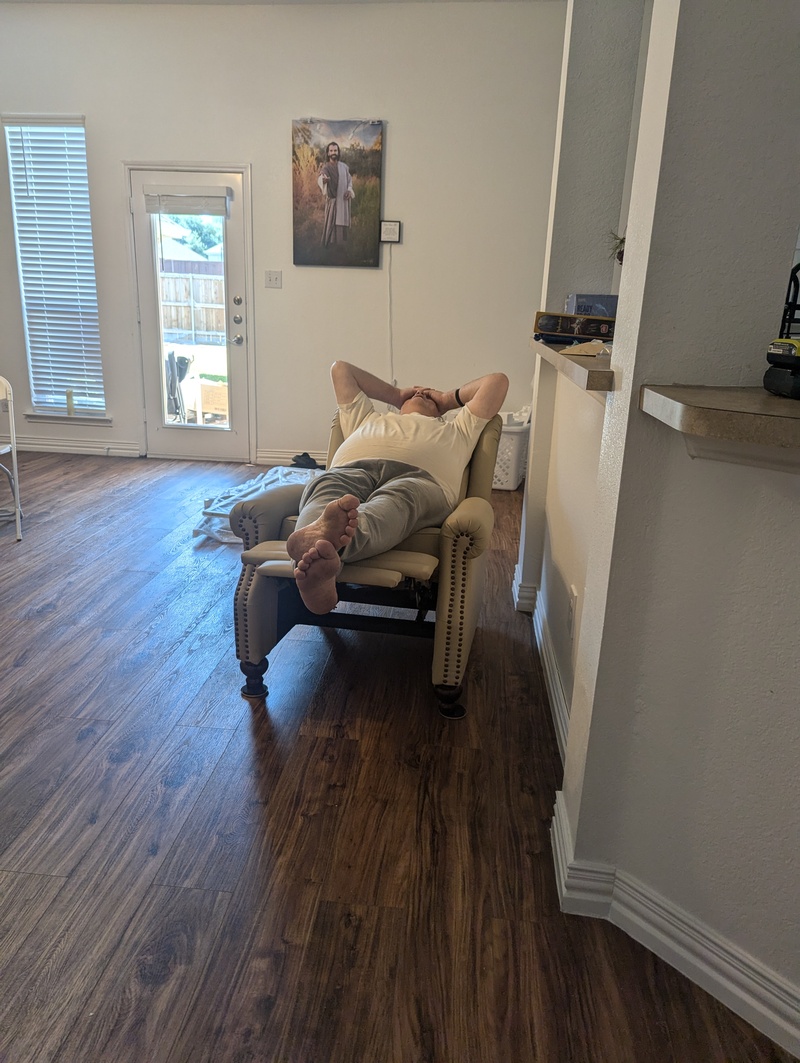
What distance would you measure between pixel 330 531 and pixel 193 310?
11.9ft

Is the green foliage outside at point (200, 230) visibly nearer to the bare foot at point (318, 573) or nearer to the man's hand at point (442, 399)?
the man's hand at point (442, 399)

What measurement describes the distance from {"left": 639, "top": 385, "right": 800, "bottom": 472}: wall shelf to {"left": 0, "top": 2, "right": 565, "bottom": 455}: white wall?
3.81m

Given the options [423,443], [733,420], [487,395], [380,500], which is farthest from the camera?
[487,395]

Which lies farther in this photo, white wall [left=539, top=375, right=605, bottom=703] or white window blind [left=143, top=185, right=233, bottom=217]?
white window blind [left=143, top=185, right=233, bottom=217]

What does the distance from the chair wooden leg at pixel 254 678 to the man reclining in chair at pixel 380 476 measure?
39 cm

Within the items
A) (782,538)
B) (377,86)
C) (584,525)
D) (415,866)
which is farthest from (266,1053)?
(377,86)

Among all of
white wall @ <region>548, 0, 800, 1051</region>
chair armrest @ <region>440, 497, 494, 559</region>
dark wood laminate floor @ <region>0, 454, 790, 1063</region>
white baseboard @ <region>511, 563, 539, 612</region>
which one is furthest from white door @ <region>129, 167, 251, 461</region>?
white wall @ <region>548, 0, 800, 1051</region>

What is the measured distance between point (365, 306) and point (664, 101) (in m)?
3.86

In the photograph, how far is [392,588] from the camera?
6.77ft

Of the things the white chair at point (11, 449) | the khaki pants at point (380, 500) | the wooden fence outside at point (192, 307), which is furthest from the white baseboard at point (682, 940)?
the wooden fence outside at point (192, 307)

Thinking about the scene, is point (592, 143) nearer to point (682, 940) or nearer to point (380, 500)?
point (380, 500)

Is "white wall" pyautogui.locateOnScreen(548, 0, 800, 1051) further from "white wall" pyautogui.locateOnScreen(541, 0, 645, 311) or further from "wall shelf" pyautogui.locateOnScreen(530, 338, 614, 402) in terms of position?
"white wall" pyautogui.locateOnScreen(541, 0, 645, 311)

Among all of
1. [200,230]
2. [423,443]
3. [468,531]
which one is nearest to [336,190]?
[200,230]

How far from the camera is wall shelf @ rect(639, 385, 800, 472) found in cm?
87
